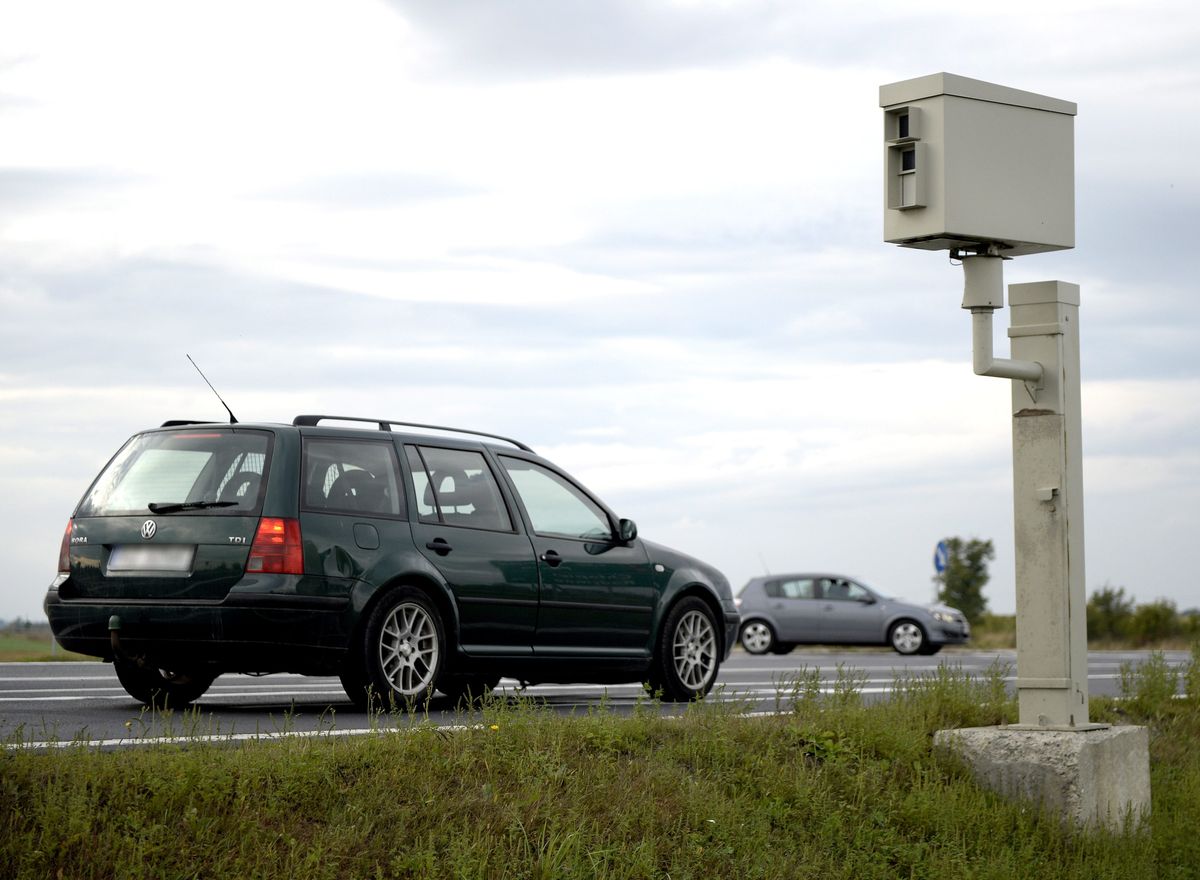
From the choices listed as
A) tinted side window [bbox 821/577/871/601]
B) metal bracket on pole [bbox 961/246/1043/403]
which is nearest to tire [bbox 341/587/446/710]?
metal bracket on pole [bbox 961/246/1043/403]

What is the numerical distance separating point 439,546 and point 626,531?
1.76m

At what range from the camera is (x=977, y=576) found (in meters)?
45.1

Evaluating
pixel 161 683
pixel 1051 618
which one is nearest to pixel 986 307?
pixel 1051 618

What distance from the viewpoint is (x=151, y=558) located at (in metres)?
9.38

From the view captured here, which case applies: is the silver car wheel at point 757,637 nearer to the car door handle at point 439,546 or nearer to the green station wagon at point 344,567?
the green station wagon at point 344,567

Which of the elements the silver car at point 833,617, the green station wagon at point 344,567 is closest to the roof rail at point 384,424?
the green station wagon at point 344,567

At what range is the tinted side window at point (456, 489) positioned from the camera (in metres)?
10.2

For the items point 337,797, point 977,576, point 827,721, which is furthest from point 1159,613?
point 337,797

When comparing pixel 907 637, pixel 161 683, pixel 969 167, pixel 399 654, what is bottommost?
pixel 161 683

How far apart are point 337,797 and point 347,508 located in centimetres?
378

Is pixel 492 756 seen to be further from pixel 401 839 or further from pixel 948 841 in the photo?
pixel 948 841

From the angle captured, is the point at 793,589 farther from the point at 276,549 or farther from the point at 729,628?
the point at 276,549

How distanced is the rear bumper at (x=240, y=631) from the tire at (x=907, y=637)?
71.4 feet

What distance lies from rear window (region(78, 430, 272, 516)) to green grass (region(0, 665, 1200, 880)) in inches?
115
